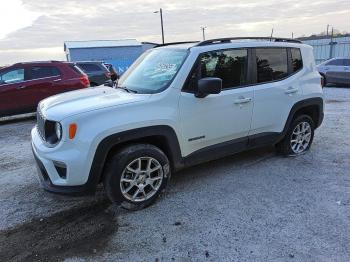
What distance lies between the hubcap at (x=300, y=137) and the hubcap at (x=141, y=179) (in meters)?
2.59

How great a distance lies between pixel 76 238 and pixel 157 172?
1.15m

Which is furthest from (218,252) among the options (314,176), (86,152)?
(314,176)

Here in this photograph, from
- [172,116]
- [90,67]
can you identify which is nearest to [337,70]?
[90,67]

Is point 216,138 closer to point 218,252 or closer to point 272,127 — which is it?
A: point 272,127

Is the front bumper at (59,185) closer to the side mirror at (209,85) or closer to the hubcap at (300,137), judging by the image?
the side mirror at (209,85)

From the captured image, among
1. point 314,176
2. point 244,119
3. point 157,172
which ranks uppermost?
point 244,119

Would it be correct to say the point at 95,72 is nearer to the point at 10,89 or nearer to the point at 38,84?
the point at 38,84

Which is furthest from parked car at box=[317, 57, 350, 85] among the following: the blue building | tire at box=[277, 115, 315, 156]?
the blue building

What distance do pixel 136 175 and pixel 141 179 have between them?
9cm

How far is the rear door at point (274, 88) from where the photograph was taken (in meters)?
→ 5.06

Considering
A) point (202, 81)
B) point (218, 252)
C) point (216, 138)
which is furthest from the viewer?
point (216, 138)

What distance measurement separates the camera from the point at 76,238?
358 centimetres

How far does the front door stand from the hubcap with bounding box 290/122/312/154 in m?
1.19

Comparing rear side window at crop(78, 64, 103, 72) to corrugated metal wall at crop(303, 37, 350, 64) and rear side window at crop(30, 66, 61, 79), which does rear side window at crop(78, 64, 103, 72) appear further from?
corrugated metal wall at crop(303, 37, 350, 64)
